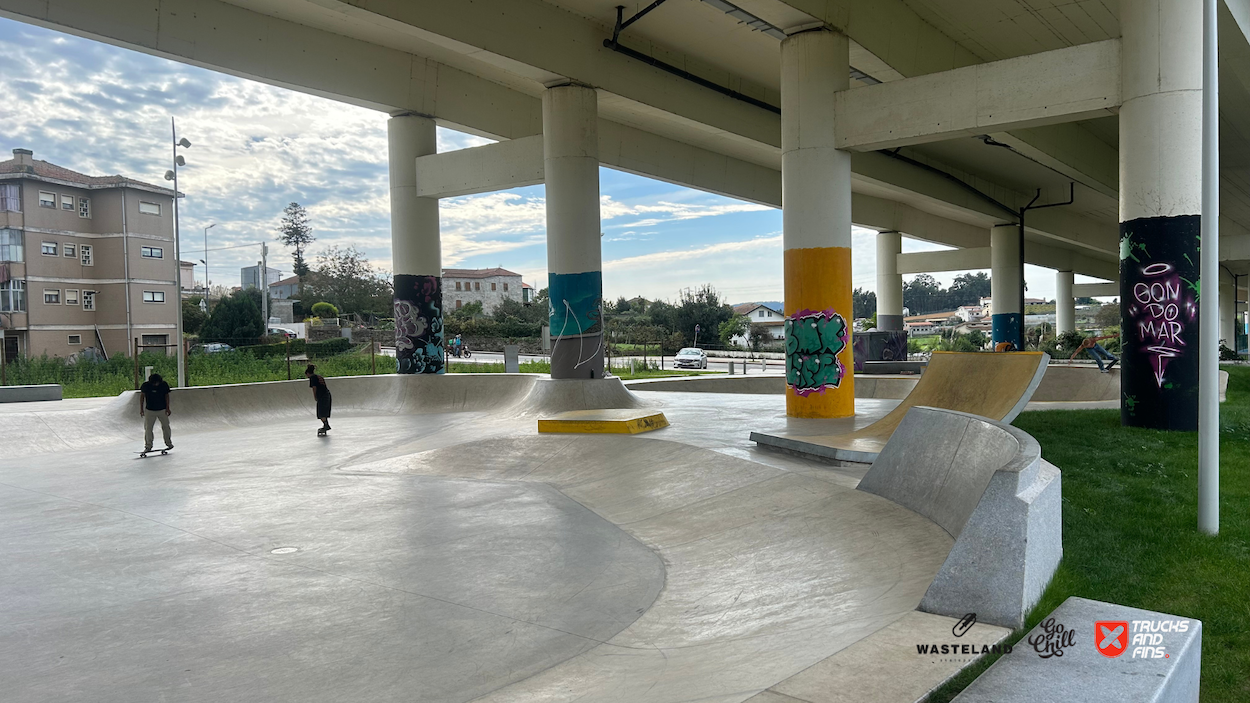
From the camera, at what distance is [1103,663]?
3.00 meters

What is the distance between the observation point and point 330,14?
53.7ft

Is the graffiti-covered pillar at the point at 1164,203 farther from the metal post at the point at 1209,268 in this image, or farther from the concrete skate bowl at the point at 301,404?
the concrete skate bowl at the point at 301,404

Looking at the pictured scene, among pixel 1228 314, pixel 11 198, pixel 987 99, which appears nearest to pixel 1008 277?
pixel 987 99

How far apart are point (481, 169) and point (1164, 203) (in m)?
15.0

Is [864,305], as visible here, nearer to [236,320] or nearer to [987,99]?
[236,320]

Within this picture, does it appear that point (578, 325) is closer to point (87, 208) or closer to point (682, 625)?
point (682, 625)

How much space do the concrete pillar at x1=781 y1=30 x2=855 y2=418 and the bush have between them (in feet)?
203

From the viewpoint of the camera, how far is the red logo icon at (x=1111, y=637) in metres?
3.10

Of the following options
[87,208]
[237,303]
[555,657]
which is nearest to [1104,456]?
[555,657]

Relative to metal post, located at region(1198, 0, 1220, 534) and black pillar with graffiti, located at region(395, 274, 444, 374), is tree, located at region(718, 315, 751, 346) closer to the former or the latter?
black pillar with graffiti, located at region(395, 274, 444, 374)

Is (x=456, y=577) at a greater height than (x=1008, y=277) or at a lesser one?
lesser

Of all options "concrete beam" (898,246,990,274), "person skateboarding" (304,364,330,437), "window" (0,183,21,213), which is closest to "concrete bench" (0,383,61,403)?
"person skateboarding" (304,364,330,437)

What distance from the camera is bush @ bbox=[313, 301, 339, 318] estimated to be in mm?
69000

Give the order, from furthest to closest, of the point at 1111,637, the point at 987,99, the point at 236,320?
1. the point at 236,320
2. the point at 987,99
3. the point at 1111,637
